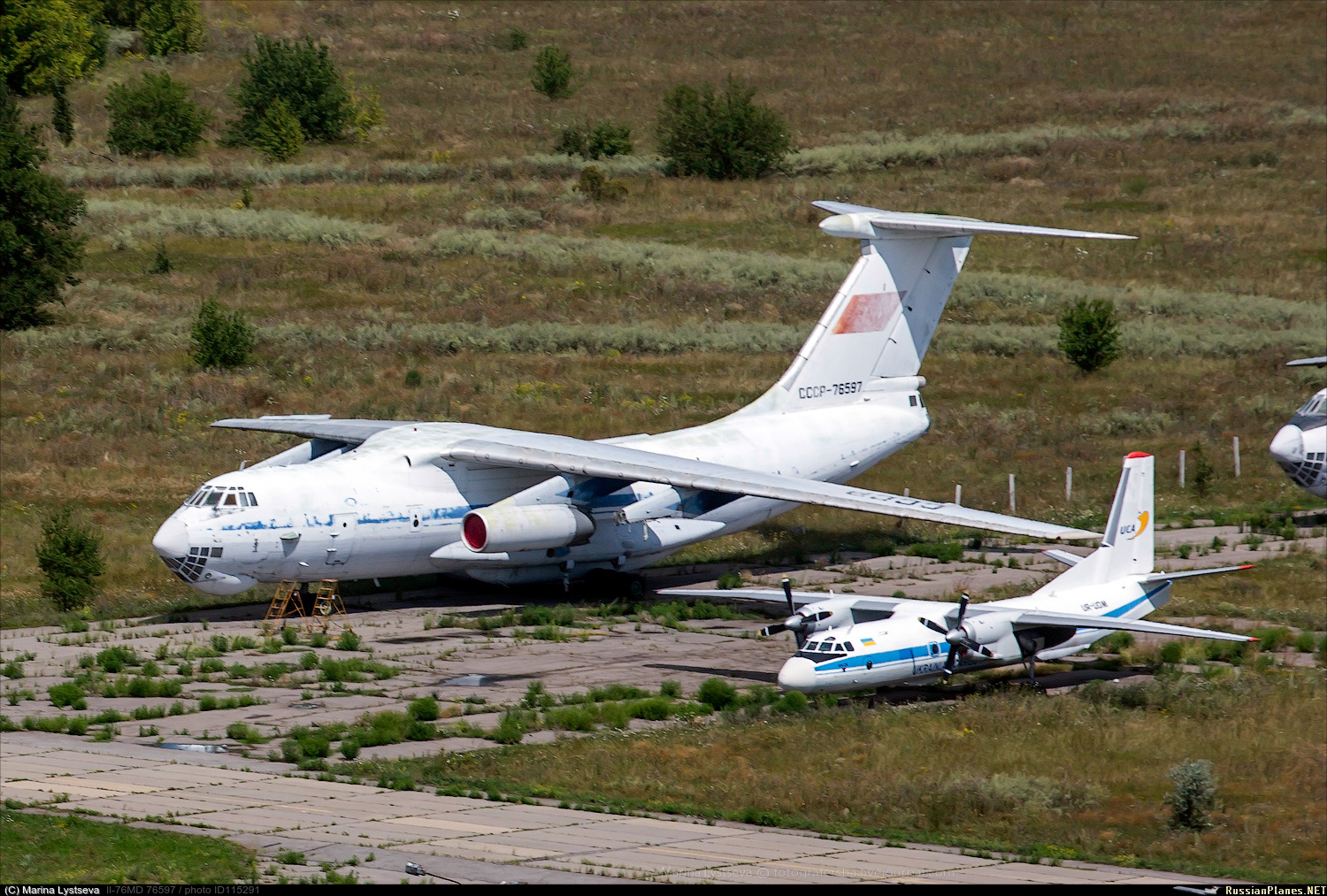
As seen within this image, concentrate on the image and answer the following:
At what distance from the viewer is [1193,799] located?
60.4 feet

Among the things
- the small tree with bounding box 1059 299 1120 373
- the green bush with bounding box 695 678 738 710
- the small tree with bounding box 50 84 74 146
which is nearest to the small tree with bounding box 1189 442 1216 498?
the small tree with bounding box 1059 299 1120 373

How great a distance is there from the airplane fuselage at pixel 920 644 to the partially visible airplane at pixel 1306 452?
12.2 meters

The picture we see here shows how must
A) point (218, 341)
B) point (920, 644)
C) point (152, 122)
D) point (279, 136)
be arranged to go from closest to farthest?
1. point (920, 644)
2. point (218, 341)
3. point (152, 122)
4. point (279, 136)

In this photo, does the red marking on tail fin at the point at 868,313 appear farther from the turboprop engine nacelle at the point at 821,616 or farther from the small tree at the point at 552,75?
the small tree at the point at 552,75

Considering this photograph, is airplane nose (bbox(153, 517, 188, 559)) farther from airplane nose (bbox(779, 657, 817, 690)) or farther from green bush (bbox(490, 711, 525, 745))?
airplane nose (bbox(779, 657, 817, 690))

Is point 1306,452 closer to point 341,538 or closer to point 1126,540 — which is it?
point 1126,540

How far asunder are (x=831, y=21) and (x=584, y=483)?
9067cm

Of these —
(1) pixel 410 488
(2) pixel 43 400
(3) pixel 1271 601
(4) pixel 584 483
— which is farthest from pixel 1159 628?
(2) pixel 43 400

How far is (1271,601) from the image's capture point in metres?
31.6

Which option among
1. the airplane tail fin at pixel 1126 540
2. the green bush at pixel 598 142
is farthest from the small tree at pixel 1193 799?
the green bush at pixel 598 142

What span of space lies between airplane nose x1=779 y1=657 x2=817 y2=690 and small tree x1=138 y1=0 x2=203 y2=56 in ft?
302

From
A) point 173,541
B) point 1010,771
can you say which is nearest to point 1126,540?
point 1010,771

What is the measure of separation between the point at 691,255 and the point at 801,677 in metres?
44.0

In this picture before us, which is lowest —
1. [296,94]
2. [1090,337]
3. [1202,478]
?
[1202,478]
